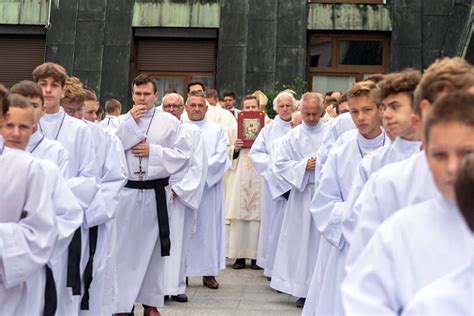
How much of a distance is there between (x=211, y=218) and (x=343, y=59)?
10310mm

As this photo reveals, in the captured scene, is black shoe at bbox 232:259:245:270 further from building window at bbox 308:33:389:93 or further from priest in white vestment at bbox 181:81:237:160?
building window at bbox 308:33:389:93

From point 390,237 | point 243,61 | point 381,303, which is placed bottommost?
point 381,303

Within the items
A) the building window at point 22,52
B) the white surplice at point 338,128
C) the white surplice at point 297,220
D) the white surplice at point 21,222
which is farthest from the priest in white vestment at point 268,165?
the building window at point 22,52

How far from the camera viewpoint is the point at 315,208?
591 centimetres

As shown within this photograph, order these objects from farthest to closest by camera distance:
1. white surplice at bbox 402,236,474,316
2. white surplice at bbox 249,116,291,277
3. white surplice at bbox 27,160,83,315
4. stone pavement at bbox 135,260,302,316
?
white surplice at bbox 249,116,291,277, stone pavement at bbox 135,260,302,316, white surplice at bbox 27,160,83,315, white surplice at bbox 402,236,474,316

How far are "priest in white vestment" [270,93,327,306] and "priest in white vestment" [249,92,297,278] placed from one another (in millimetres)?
1018

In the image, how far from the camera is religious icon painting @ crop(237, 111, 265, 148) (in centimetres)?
1166

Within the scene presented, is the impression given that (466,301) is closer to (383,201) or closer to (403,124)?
(383,201)

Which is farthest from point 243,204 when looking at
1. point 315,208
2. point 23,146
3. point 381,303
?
point 381,303

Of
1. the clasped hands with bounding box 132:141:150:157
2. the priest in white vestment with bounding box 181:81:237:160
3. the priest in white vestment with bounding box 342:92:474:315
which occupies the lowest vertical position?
the priest in white vestment with bounding box 342:92:474:315

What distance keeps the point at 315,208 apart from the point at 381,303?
314 cm

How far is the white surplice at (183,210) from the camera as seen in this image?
884cm

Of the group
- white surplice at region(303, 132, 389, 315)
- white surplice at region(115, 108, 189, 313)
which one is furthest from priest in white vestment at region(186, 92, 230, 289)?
white surplice at region(303, 132, 389, 315)

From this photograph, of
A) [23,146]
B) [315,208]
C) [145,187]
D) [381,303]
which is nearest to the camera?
[381,303]
